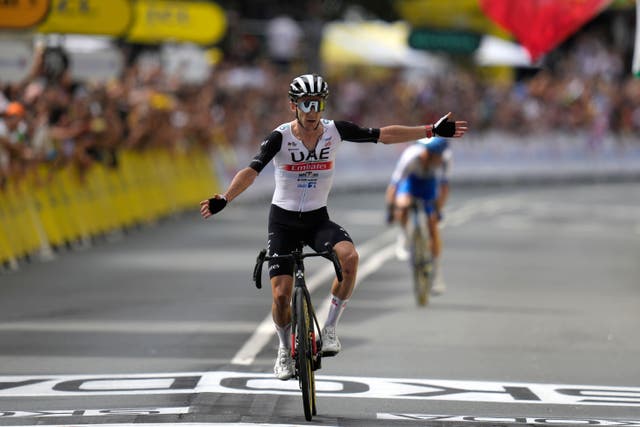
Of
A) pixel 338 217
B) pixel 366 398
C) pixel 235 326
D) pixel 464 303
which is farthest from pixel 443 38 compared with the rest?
pixel 366 398

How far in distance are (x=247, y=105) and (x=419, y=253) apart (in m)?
20.6

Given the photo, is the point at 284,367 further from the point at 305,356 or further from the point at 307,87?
the point at 307,87

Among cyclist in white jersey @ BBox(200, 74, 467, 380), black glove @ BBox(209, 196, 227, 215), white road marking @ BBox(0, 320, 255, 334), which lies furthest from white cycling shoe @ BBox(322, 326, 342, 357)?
white road marking @ BBox(0, 320, 255, 334)

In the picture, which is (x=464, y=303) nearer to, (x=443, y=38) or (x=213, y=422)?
(x=213, y=422)

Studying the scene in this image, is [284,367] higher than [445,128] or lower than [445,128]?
lower

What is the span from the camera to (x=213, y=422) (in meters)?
10.4

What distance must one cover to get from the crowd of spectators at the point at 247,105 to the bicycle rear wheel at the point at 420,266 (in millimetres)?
2369

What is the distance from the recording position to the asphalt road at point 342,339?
36.9 feet

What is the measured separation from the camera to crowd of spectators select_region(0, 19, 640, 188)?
22.7 meters

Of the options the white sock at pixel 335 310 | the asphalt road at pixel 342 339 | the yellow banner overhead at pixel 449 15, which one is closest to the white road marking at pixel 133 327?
the asphalt road at pixel 342 339

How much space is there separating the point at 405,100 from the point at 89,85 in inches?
795

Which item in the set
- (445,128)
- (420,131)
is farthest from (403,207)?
(445,128)

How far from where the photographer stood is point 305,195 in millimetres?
11641

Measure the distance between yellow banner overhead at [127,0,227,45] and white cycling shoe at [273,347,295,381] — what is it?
53.2 ft
